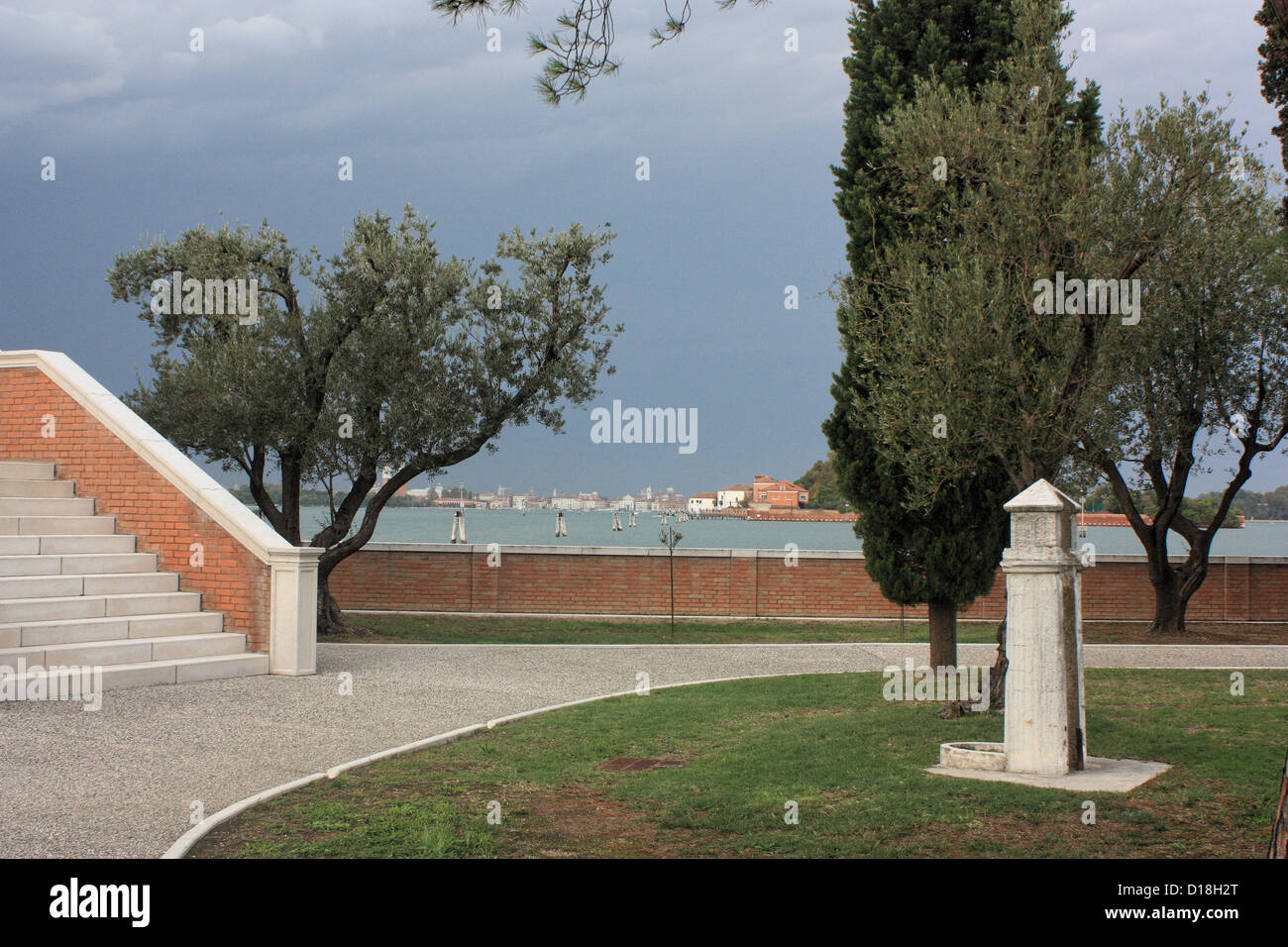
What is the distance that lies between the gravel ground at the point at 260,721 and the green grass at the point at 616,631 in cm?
299

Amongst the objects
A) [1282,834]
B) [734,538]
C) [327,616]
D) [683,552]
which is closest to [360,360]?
[327,616]

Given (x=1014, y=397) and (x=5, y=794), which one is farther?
(x=1014, y=397)

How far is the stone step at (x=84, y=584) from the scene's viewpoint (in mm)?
11156

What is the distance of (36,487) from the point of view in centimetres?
1316

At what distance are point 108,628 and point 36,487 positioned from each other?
3.28m

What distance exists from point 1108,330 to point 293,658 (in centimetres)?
921

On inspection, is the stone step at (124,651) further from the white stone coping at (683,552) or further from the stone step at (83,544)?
the white stone coping at (683,552)

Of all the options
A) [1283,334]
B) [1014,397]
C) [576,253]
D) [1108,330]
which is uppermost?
[576,253]

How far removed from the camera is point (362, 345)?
17172 millimetres

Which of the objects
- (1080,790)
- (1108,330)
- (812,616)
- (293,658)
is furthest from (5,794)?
(812,616)

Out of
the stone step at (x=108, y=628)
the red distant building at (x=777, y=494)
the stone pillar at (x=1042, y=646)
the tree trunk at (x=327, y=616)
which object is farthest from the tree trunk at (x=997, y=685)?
the red distant building at (x=777, y=494)

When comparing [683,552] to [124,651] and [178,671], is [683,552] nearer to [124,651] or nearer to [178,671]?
[178,671]
